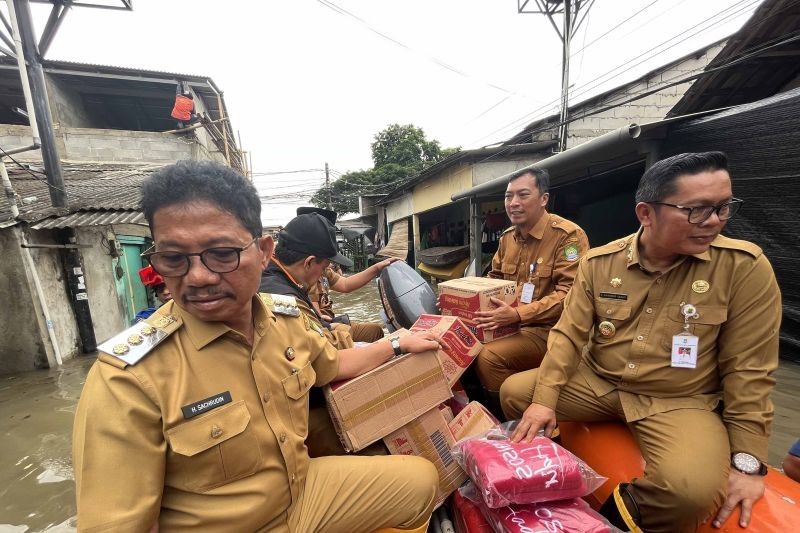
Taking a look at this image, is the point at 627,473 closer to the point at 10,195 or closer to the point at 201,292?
the point at 201,292

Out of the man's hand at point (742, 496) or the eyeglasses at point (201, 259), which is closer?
the eyeglasses at point (201, 259)

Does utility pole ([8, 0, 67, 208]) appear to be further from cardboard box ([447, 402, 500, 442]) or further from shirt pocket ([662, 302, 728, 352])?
shirt pocket ([662, 302, 728, 352])

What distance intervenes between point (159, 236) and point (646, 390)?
2.08 m

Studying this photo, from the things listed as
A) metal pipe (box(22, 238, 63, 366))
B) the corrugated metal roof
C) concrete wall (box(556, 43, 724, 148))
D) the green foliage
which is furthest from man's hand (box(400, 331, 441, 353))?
the green foliage

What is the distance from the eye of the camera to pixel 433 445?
170 cm

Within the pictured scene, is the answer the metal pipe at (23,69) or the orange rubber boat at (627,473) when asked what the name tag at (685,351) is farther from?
the metal pipe at (23,69)

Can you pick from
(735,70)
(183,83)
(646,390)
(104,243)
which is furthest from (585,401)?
(183,83)

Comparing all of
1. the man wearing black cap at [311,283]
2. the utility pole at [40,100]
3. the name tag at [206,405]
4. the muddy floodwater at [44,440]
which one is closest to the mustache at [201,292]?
the name tag at [206,405]

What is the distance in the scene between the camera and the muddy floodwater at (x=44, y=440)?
2514 mm

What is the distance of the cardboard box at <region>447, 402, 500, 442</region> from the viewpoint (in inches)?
71.8

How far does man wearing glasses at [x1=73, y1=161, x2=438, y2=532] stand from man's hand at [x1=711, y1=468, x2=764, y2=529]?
112cm

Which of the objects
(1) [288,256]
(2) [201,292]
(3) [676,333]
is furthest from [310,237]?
(3) [676,333]

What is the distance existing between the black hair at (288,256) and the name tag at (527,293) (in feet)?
5.32

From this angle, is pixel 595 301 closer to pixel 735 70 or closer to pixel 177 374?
pixel 177 374
